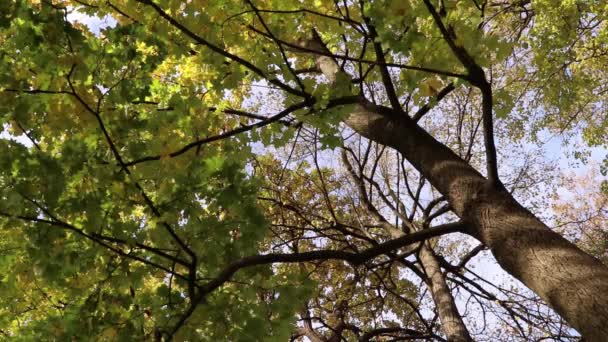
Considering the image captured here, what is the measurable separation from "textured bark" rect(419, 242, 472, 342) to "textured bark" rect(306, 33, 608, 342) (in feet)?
8.22

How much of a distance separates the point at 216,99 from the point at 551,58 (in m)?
5.87

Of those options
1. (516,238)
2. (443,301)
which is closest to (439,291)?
(443,301)

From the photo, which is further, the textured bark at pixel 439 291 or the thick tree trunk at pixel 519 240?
the textured bark at pixel 439 291

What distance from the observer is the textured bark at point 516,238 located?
2.20 metres

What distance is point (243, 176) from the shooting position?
300cm

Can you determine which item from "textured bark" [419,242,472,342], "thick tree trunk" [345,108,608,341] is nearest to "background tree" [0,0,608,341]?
"thick tree trunk" [345,108,608,341]

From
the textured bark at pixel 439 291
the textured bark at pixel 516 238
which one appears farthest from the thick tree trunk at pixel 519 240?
the textured bark at pixel 439 291

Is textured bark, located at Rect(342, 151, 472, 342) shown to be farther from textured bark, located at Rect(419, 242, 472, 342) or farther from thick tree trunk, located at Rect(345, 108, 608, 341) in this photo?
thick tree trunk, located at Rect(345, 108, 608, 341)

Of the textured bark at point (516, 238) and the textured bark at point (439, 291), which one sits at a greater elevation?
the textured bark at point (439, 291)

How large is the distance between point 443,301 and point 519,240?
3.31m

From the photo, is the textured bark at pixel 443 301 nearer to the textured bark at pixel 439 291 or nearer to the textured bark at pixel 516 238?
the textured bark at pixel 439 291

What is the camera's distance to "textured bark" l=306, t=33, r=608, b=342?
2.20m

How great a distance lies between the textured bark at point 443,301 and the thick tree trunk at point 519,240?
98.6 inches

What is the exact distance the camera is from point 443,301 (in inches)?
224
